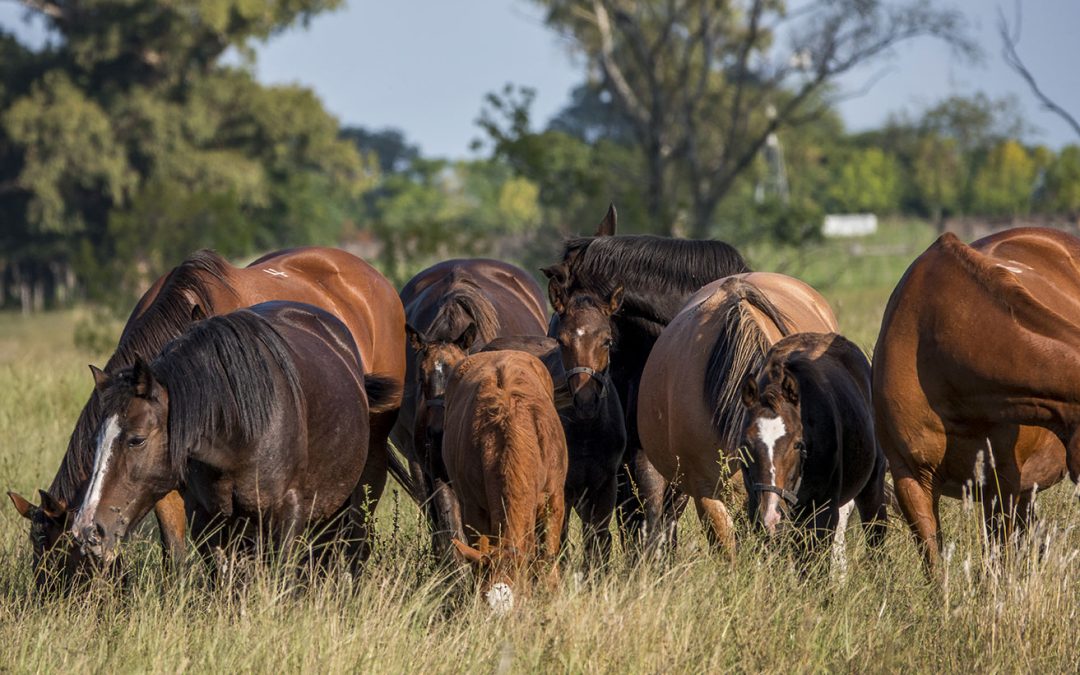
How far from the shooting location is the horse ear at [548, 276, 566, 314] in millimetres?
6434

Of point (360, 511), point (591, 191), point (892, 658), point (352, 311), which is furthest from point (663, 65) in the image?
point (892, 658)

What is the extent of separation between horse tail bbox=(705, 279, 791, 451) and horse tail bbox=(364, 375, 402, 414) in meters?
1.61

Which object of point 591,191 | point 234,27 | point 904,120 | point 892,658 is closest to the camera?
point 892,658

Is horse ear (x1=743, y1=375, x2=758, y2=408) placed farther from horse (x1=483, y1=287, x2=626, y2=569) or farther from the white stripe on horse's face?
horse (x1=483, y1=287, x2=626, y2=569)

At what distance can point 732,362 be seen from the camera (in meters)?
5.50

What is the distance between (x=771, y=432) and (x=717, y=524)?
92cm

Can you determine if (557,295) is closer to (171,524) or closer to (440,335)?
(440,335)

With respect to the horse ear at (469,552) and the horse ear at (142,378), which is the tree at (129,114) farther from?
the horse ear at (469,552)

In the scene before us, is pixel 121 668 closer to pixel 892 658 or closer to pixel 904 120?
pixel 892 658

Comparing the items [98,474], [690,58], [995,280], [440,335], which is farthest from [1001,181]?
[98,474]

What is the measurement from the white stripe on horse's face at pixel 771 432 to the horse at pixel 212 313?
5.49 ft

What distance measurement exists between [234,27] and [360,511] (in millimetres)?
32898

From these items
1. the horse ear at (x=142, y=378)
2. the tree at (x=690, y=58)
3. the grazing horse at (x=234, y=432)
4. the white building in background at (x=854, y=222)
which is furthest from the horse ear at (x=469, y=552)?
the white building in background at (x=854, y=222)

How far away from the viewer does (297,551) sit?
523cm
